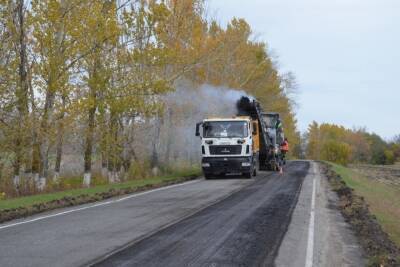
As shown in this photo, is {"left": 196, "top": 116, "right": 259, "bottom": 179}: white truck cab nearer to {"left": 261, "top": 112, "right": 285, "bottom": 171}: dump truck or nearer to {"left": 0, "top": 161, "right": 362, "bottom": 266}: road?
{"left": 261, "top": 112, "right": 285, "bottom": 171}: dump truck

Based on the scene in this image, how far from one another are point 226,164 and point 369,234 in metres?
17.4

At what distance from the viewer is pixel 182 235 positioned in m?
12.1

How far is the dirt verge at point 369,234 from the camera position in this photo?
403 inches

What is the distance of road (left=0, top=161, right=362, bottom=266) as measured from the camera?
9773mm

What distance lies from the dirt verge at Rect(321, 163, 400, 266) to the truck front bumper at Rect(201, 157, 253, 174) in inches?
368

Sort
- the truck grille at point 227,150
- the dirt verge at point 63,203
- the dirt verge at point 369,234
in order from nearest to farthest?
the dirt verge at point 369,234
the dirt verge at point 63,203
the truck grille at point 227,150

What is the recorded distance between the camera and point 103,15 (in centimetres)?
2592

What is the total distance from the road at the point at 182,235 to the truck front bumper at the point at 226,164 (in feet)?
35.1

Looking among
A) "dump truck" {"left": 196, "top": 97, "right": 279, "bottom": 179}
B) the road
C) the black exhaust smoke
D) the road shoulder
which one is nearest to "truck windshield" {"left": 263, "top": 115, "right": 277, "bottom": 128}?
the black exhaust smoke

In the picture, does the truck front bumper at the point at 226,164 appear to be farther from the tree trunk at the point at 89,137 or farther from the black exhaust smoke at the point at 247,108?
the tree trunk at the point at 89,137

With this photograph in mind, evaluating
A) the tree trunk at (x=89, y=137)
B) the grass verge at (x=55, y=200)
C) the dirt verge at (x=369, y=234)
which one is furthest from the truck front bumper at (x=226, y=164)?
the dirt verge at (x=369, y=234)

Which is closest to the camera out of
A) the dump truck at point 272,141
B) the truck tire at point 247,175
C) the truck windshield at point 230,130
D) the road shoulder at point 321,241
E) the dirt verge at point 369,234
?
the road shoulder at point 321,241

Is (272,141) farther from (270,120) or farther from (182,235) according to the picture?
(182,235)

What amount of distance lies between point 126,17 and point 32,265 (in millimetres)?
20527
